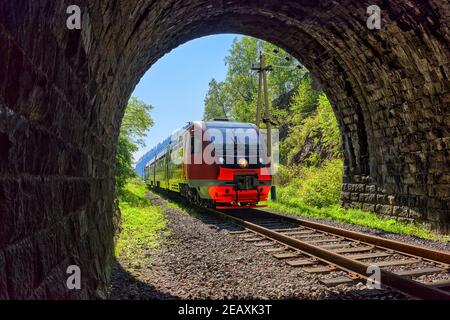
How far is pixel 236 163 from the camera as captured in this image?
42.9 ft

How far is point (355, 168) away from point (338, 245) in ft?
21.8

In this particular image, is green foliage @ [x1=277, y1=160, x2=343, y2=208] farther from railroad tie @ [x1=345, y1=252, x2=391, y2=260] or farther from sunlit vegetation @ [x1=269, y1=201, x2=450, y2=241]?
railroad tie @ [x1=345, y1=252, x2=391, y2=260]

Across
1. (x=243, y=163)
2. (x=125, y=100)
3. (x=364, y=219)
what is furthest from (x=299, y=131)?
(x=125, y=100)

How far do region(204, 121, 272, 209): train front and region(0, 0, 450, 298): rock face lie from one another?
312 cm

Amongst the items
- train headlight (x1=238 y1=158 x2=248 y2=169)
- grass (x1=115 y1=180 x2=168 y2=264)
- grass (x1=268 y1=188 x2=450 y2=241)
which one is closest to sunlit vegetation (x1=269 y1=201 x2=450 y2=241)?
grass (x1=268 y1=188 x2=450 y2=241)

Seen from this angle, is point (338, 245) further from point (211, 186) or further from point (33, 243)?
point (33, 243)

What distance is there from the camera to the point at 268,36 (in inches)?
536

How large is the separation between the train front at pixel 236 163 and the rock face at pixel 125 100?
3.12m

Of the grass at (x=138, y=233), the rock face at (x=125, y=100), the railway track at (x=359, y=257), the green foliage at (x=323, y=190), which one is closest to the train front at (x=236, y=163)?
the grass at (x=138, y=233)

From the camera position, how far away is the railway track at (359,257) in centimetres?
504

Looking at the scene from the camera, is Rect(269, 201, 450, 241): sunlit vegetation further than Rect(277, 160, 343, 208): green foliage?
No

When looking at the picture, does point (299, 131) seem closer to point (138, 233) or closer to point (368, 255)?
point (138, 233)

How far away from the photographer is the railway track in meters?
5.04

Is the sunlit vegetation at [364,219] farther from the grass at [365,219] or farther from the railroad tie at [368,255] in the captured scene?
the railroad tie at [368,255]
